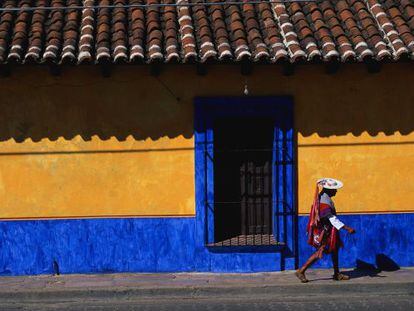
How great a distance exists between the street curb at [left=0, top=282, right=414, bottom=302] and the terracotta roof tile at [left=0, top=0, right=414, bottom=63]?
112 inches

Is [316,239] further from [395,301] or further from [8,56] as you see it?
[8,56]

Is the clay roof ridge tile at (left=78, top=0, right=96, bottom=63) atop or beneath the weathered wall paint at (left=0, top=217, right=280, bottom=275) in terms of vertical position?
atop

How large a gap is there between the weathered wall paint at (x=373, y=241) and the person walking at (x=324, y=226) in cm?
88

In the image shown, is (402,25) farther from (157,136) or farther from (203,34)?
(157,136)

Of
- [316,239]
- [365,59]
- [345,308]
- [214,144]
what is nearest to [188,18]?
[214,144]

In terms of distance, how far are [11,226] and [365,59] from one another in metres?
5.15

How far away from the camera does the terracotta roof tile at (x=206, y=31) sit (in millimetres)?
10422

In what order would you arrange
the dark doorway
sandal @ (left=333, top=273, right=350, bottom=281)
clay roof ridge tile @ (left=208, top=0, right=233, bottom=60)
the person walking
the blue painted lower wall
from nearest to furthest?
1. the person walking
2. clay roof ridge tile @ (left=208, top=0, right=233, bottom=60)
3. sandal @ (left=333, top=273, right=350, bottom=281)
4. the blue painted lower wall
5. the dark doorway

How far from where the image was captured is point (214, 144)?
1132 cm

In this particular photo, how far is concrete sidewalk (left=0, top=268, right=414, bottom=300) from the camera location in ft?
33.6

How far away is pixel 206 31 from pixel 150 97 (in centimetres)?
115

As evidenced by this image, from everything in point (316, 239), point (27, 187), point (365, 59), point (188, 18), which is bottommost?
point (316, 239)

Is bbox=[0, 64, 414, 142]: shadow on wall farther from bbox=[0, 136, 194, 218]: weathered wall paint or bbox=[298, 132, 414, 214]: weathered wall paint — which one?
bbox=[298, 132, 414, 214]: weathered wall paint

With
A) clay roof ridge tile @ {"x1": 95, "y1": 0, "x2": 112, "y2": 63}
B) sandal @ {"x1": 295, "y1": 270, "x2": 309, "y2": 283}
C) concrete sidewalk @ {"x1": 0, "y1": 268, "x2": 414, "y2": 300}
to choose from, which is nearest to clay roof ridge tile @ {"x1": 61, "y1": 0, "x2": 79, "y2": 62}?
clay roof ridge tile @ {"x1": 95, "y1": 0, "x2": 112, "y2": 63}
